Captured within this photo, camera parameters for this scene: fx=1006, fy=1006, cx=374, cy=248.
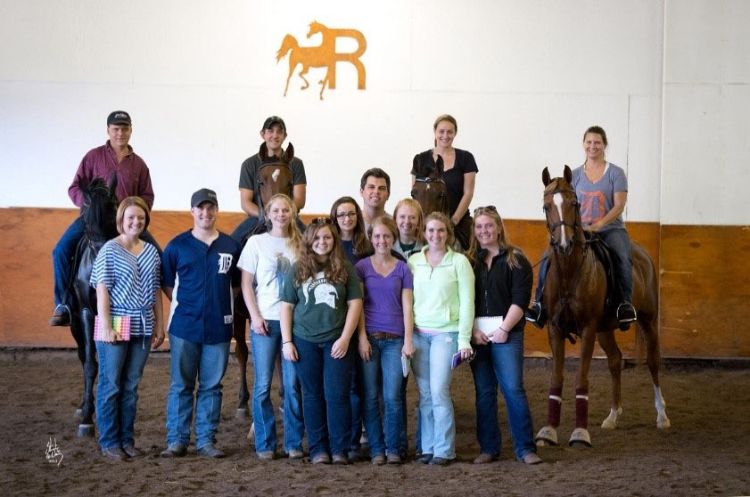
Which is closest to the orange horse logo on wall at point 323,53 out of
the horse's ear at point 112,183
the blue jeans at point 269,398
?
the horse's ear at point 112,183

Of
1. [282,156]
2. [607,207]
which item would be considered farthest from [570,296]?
[282,156]

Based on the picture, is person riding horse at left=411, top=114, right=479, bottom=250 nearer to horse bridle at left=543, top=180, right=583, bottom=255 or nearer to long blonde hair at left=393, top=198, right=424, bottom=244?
horse bridle at left=543, top=180, right=583, bottom=255

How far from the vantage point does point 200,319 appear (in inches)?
227

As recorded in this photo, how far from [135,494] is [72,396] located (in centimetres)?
323

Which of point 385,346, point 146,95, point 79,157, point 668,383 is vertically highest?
point 146,95

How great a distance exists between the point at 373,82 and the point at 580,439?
4.49m

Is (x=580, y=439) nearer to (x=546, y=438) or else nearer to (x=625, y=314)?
(x=546, y=438)

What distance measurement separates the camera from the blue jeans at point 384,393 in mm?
5660

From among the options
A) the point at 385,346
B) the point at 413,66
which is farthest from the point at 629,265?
the point at 413,66

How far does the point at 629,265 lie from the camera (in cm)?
710

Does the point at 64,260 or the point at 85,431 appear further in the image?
the point at 64,260

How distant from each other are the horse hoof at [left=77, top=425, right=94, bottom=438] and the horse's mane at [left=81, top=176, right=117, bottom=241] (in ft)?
4.02

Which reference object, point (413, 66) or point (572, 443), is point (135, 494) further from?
point (413, 66)

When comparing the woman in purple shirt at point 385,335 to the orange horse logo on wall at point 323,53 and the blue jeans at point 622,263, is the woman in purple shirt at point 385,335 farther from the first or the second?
the orange horse logo on wall at point 323,53
